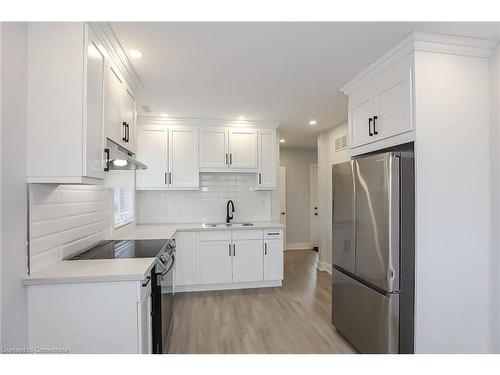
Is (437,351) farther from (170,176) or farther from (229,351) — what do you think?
(170,176)

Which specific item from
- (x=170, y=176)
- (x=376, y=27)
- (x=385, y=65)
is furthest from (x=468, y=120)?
(x=170, y=176)

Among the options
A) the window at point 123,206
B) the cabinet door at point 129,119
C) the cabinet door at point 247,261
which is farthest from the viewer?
the cabinet door at point 247,261

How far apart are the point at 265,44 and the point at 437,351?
7.99 ft

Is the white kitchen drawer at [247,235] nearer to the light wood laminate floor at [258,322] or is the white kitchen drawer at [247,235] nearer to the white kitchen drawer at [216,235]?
the white kitchen drawer at [216,235]

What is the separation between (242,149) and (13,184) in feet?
9.94

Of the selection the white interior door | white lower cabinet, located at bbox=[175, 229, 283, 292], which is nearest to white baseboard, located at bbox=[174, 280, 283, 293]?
white lower cabinet, located at bbox=[175, 229, 283, 292]

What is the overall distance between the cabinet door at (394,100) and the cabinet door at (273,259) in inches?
85.1

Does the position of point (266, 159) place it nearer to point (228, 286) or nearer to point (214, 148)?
point (214, 148)

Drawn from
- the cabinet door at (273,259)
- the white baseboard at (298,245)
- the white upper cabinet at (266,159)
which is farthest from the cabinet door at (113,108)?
the white baseboard at (298,245)

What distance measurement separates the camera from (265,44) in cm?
196

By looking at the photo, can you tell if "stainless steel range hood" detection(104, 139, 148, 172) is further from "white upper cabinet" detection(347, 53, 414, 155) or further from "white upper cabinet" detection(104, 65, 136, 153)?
"white upper cabinet" detection(347, 53, 414, 155)

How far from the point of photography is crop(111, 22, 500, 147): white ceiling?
178cm

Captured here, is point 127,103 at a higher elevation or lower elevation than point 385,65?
lower

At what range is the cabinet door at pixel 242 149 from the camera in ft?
13.6
